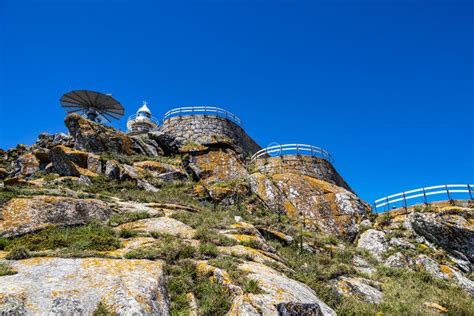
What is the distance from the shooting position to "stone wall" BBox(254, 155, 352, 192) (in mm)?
25652

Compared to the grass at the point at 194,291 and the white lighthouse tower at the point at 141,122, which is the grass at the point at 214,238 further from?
the white lighthouse tower at the point at 141,122

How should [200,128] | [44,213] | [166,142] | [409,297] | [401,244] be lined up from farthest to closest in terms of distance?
[200,128]
[166,142]
[401,244]
[44,213]
[409,297]

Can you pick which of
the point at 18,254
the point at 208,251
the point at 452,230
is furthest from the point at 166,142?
the point at 18,254

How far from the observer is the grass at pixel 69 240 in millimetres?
9211

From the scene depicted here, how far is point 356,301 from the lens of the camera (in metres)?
9.49

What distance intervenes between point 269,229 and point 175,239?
20.1ft

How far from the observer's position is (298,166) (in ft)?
84.8

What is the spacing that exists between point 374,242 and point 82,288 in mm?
15999

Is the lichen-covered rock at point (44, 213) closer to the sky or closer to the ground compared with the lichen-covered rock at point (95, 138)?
closer to the ground

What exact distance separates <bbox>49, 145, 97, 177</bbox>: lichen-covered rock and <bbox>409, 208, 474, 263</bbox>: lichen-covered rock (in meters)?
19.8

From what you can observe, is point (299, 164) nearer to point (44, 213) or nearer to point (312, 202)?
point (312, 202)

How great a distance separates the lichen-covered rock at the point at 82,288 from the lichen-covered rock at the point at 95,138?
756 inches

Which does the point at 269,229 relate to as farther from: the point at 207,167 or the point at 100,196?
the point at 207,167

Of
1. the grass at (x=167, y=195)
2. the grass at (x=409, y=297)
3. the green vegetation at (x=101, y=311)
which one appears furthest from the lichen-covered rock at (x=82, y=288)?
the grass at (x=167, y=195)
